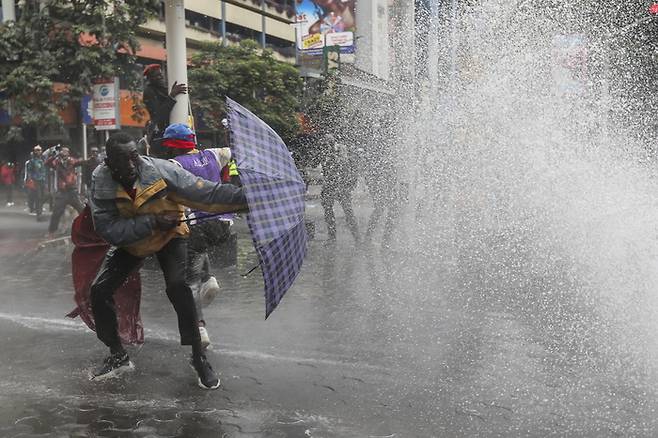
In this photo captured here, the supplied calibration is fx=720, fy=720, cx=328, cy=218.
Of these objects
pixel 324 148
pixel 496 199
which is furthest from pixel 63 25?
pixel 496 199

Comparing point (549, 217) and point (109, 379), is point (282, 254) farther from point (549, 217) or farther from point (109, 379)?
point (549, 217)

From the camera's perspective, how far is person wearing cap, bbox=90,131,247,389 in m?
3.96

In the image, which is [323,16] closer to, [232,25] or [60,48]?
[232,25]

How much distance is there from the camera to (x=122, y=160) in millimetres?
3938

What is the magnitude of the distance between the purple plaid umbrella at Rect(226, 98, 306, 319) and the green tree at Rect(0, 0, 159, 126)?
17204mm

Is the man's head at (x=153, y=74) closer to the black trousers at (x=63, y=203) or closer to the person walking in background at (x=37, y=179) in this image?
the black trousers at (x=63, y=203)

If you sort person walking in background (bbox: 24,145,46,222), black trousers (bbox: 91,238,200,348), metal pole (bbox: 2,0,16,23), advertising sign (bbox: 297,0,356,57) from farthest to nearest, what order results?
advertising sign (bbox: 297,0,356,57) → metal pole (bbox: 2,0,16,23) → person walking in background (bbox: 24,145,46,222) → black trousers (bbox: 91,238,200,348)

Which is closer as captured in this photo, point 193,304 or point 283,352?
point 193,304

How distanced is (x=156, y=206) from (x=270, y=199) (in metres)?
0.82

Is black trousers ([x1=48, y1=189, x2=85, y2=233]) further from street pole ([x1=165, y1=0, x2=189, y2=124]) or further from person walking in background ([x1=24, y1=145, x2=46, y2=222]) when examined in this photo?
person walking in background ([x1=24, y1=145, x2=46, y2=222])

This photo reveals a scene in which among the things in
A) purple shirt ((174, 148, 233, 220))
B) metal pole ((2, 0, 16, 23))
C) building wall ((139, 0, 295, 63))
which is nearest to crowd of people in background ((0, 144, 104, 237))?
purple shirt ((174, 148, 233, 220))

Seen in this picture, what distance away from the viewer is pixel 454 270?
836 centimetres

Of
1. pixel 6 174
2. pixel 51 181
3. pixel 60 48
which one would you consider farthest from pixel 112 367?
pixel 6 174

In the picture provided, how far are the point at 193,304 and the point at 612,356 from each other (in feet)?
9.12
